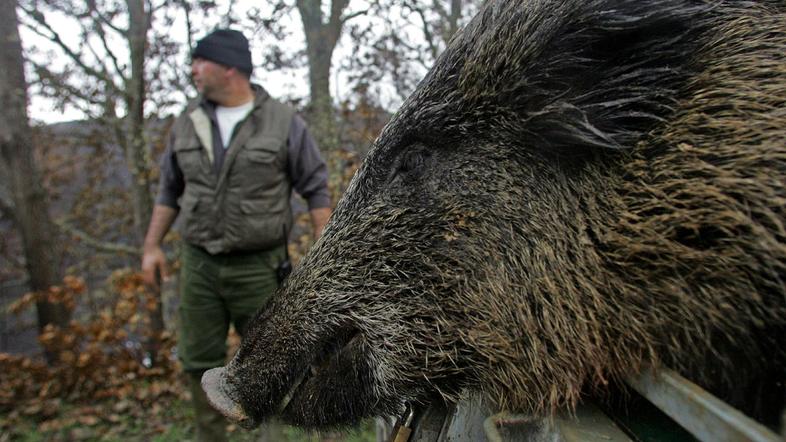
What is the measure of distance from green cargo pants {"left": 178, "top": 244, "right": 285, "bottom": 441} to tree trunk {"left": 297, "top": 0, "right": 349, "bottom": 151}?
330 cm

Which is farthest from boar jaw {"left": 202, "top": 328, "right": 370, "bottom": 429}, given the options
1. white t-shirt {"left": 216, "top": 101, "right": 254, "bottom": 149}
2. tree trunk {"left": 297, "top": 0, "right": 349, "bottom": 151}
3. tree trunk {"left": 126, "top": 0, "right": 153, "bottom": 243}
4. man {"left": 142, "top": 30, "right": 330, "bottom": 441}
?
tree trunk {"left": 126, "top": 0, "right": 153, "bottom": 243}

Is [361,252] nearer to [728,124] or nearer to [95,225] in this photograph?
[728,124]

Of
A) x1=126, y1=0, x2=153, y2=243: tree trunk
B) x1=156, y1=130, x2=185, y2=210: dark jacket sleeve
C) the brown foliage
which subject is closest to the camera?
x1=156, y1=130, x2=185, y2=210: dark jacket sleeve

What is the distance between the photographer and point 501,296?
1.57 metres

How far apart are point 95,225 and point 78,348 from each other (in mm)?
4321

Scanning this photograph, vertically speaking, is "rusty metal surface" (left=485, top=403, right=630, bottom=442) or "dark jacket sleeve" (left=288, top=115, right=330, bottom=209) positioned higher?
"dark jacket sleeve" (left=288, top=115, right=330, bottom=209)

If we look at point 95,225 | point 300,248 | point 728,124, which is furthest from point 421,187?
point 95,225

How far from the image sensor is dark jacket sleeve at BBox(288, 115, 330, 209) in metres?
3.56

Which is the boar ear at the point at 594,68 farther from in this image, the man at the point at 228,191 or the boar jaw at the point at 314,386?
the man at the point at 228,191

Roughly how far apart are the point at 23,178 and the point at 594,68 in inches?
253

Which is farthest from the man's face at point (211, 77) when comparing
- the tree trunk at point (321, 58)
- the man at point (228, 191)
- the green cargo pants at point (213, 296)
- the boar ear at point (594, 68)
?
the tree trunk at point (321, 58)

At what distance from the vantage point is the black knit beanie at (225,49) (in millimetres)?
3496

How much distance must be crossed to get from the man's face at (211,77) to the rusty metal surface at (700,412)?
10.1 feet

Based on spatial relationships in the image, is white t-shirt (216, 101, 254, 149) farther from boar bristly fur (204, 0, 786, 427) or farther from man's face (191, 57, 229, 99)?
boar bristly fur (204, 0, 786, 427)
